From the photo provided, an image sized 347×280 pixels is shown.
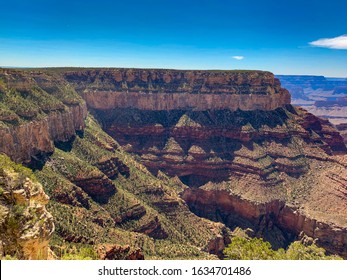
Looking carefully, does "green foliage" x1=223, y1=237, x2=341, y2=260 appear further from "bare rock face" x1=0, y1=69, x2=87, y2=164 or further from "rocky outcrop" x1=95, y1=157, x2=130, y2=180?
"rocky outcrop" x1=95, y1=157, x2=130, y2=180

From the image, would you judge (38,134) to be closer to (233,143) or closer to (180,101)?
(233,143)

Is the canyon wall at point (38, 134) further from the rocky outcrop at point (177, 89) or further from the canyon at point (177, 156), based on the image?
the rocky outcrop at point (177, 89)

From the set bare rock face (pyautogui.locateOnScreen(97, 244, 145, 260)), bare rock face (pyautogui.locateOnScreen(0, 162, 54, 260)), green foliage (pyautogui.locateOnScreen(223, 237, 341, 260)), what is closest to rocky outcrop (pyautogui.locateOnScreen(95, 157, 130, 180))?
bare rock face (pyautogui.locateOnScreen(97, 244, 145, 260))

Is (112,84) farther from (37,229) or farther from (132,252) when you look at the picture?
(37,229)

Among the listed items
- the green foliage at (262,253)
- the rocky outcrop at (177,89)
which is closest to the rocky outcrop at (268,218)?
the rocky outcrop at (177,89)

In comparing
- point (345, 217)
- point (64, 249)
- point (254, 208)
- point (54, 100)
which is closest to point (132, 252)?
point (64, 249)

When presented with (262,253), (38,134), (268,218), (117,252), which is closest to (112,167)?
(38,134)

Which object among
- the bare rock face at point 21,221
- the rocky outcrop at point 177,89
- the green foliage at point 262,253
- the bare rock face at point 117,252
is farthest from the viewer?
the rocky outcrop at point 177,89
